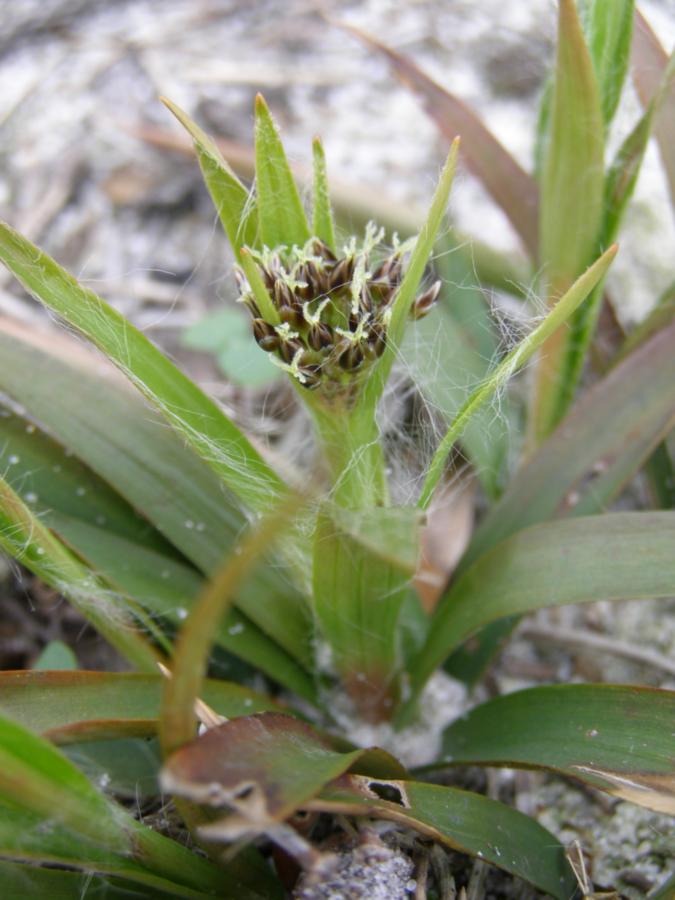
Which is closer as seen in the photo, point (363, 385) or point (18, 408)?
point (363, 385)

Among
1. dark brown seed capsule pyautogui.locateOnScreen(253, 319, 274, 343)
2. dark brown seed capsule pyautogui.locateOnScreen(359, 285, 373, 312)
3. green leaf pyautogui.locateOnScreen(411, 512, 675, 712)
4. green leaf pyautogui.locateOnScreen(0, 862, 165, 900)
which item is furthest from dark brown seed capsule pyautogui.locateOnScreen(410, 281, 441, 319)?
green leaf pyautogui.locateOnScreen(0, 862, 165, 900)

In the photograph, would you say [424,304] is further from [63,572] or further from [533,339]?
[63,572]

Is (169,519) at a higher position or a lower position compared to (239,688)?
higher

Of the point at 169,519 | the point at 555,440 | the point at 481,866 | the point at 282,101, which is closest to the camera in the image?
the point at 481,866

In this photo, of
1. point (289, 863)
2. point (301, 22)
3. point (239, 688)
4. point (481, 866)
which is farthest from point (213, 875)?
point (301, 22)

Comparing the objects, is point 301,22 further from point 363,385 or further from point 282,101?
point 363,385

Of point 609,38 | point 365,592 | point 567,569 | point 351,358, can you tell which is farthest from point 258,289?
point 609,38

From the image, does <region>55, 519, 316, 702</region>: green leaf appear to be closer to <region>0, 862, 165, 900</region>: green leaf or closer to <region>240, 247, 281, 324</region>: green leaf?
<region>0, 862, 165, 900</region>: green leaf
